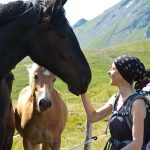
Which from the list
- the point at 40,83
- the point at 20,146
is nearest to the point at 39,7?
the point at 40,83

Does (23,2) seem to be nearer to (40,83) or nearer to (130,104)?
(130,104)

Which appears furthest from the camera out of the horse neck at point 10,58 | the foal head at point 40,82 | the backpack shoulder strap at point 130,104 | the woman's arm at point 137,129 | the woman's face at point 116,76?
the foal head at point 40,82

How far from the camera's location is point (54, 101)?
970 centimetres

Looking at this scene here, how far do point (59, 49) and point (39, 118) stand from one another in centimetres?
468

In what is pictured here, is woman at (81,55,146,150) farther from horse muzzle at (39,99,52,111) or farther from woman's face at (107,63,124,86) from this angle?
horse muzzle at (39,99,52,111)

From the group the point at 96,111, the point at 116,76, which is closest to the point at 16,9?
the point at 116,76

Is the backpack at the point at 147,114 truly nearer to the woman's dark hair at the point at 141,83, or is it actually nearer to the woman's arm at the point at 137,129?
the woman's arm at the point at 137,129

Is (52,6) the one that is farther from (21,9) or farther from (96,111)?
(96,111)

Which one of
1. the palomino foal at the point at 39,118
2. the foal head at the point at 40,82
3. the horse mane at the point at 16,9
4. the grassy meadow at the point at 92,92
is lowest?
the grassy meadow at the point at 92,92

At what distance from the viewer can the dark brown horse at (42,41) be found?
4711 millimetres

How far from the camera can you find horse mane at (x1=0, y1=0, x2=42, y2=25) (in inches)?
184

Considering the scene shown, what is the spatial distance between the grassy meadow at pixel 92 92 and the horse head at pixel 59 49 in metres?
1.33

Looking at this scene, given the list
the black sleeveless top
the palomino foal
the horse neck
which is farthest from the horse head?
the palomino foal

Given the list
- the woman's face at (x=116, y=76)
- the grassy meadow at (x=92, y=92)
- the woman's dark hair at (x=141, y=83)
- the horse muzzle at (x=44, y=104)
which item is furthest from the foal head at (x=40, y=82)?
the woman's face at (x=116, y=76)
